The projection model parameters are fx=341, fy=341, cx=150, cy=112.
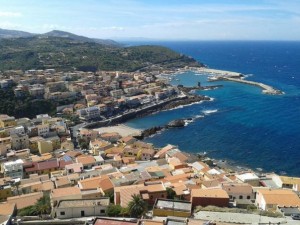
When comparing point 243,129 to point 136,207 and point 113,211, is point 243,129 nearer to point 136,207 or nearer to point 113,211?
point 136,207

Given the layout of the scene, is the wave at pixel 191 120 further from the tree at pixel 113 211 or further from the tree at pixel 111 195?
the tree at pixel 113 211

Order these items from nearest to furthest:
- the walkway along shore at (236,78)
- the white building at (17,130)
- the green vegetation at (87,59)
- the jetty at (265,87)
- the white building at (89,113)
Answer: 1. the white building at (17,130)
2. the white building at (89,113)
3. the jetty at (265,87)
4. the walkway along shore at (236,78)
5. the green vegetation at (87,59)

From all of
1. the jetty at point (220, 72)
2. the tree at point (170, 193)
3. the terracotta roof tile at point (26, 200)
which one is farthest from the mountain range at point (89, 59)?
the tree at point (170, 193)

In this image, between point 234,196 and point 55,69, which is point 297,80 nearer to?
point 55,69

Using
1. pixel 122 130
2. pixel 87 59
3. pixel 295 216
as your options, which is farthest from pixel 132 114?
pixel 87 59

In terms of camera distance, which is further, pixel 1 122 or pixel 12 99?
pixel 12 99

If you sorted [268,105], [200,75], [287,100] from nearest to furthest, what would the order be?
[268,105]
[287,100]
[200,75]

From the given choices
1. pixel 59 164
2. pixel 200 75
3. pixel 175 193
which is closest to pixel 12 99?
pixel 59 164
